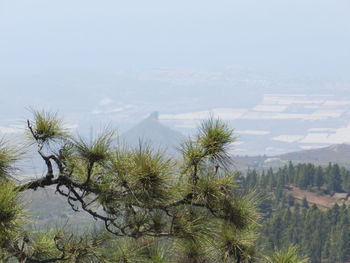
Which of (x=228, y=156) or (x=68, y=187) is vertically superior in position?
(x=228, y=156)

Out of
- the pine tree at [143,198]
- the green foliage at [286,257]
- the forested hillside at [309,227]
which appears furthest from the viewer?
the forested hillside at [309,227]

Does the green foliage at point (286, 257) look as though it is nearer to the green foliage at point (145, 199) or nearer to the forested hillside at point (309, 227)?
the green foliage at point (145, 199)

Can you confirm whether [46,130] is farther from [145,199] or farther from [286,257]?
[286,257]

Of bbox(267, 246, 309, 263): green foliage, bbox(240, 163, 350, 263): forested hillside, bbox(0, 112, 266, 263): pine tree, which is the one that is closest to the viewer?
bbox(0, 112, 266, 263): pine tree

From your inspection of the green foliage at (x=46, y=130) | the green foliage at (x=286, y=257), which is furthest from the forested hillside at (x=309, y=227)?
the green foliage at (x=46, y=130)

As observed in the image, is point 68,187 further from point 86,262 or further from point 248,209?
point 248,209

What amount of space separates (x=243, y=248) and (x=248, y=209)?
0.96 feet

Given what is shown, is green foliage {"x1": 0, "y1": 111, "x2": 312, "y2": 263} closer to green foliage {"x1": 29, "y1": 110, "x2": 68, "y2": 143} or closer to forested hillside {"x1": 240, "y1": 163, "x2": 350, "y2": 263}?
green foliage {"x1": 29, "y1": 110, "x2": 68, "y2": 143}

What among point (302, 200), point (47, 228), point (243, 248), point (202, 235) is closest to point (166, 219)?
point (202, 235)

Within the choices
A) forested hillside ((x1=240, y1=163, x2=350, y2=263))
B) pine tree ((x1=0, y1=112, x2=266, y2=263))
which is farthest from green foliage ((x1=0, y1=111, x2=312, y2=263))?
forested hillside ((x1=240, y1=163, x2=350, y2=263))

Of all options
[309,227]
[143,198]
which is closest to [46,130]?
[143,198]

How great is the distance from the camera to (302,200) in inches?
3334

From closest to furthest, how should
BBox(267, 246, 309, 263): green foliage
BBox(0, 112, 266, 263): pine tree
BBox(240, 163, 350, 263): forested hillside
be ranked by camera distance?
BBox(0, 112, 266, 263): pine tree < BBox(267, 246, 309, 263): green foliage < BBox(240, 163, 350, 263): forested hillside

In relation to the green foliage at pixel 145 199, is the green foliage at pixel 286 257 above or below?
below
